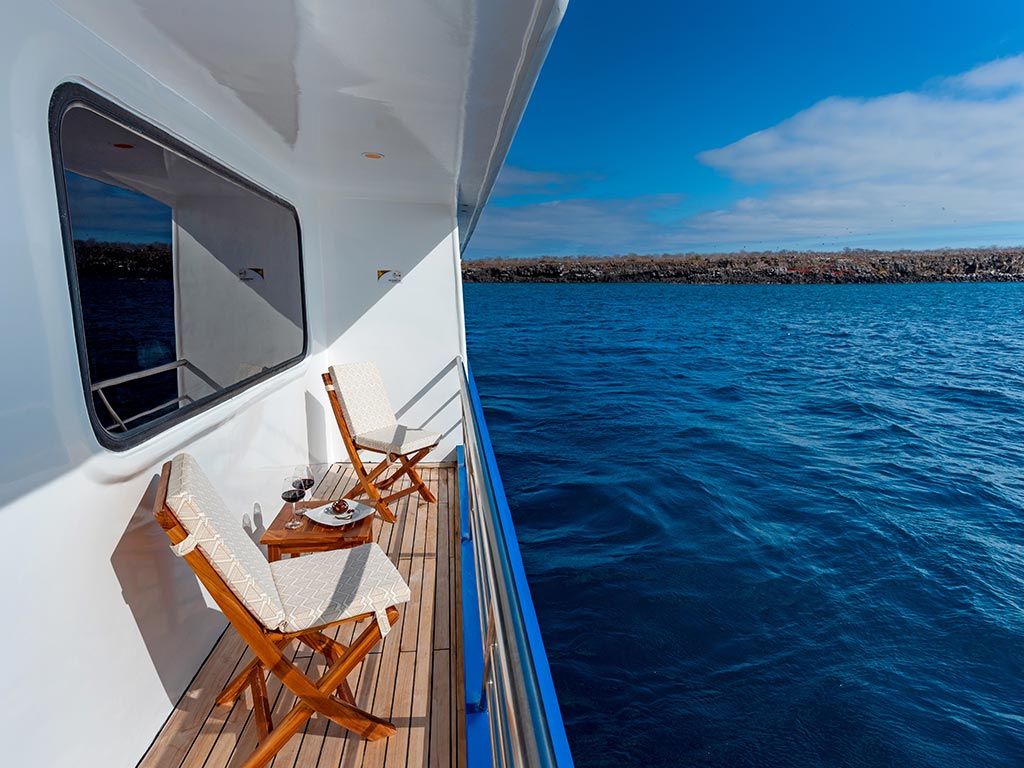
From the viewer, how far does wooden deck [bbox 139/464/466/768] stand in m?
1.55

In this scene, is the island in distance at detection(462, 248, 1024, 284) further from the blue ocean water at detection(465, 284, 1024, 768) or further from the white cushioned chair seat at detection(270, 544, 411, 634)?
the white cushioned chair seat at detection(270, 544, 411, 634)

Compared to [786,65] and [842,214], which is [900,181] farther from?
[786,65]

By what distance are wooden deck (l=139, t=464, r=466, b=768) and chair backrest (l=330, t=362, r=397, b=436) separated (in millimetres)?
1333

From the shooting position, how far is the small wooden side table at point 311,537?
2.05 meters

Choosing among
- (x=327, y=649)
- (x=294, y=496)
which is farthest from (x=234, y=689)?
(x=294, y=496)

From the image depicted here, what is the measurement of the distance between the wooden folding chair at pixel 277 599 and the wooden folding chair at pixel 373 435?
1347 mm

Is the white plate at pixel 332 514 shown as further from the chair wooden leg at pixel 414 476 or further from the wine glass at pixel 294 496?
the chair wooden leg at pixel 414 476

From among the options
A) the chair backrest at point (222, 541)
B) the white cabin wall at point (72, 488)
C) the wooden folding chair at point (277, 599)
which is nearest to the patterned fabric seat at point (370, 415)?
the white cabin wall at point (72, 488)

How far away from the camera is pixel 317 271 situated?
13.2ft

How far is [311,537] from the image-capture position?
6.77 feet

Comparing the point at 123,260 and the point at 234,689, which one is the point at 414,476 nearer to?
the point at 234,689

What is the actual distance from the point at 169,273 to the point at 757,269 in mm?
64578

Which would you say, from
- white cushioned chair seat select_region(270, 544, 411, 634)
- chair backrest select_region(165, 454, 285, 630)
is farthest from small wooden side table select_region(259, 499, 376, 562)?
chair backrest select_region(165, 454, 285, 630)

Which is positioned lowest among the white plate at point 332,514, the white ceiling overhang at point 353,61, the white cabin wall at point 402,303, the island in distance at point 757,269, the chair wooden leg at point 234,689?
the chair wooden leg at point 234,689
